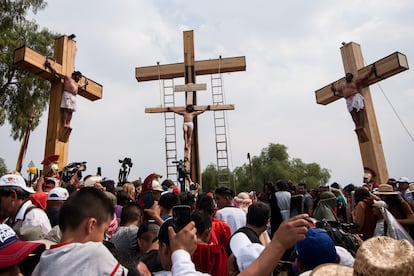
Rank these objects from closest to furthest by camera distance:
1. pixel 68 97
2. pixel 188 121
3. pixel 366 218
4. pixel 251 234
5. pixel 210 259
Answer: pixel 210 259 → pixel 251 234 → pixel 366 218 → pixel 68 97 → pixel 188 121

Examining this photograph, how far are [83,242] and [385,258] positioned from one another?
138 cm

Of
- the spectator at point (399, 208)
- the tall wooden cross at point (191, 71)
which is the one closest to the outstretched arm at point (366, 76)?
the tall wooden cross at point (191, 71)

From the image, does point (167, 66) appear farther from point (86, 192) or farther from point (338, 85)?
point (86, 192)

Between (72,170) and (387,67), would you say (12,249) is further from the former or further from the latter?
(387,67)

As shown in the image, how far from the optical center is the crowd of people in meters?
1.40

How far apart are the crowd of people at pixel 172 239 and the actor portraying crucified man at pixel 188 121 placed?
6022mm

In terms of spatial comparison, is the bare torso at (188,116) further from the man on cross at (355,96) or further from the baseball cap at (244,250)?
the baseball cap at (244,250)

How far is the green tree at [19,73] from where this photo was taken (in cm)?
1295

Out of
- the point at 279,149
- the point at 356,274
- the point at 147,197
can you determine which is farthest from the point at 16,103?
the point at 279,149

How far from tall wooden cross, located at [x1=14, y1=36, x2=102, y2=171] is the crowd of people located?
3.70 meters

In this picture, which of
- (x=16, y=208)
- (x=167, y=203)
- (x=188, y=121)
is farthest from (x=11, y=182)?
(x=188, y=121)

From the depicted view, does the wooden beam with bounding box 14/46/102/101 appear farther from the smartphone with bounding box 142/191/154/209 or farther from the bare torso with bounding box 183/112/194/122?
the smartphone with bounding box 142/191/154/209

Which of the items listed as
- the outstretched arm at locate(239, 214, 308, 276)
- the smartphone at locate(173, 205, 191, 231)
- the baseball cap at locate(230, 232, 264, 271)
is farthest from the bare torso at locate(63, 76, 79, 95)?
the outstretched arm at locate(239, 214, 308, 276)

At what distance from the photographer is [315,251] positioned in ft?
6.64
